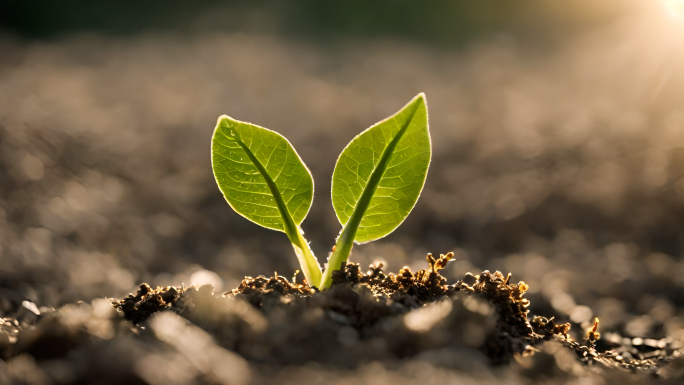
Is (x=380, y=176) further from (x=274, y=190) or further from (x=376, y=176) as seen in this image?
(x=274, y=190)

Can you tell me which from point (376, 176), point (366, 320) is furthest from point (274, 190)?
point (366, 320)

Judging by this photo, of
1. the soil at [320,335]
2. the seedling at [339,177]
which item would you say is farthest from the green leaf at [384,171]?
the soil at [320,335]

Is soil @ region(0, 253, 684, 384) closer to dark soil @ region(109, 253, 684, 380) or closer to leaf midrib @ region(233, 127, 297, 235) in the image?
dark soil @ region(109, 253, 684, 380)

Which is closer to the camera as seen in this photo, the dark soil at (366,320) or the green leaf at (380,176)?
the dark soil at (366,320)

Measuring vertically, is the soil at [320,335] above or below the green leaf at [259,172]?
below

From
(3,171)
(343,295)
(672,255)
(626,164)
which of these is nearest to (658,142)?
(626,164)

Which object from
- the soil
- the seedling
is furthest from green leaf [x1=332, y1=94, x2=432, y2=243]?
the soil

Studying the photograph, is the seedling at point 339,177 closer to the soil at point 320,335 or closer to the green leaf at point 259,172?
the green leaf at point 259,172

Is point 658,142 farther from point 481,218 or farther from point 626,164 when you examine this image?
point 481,218
